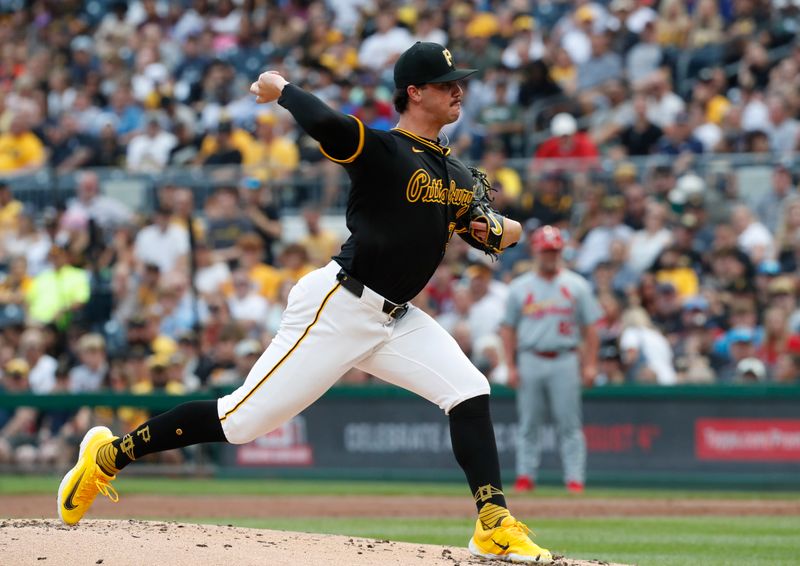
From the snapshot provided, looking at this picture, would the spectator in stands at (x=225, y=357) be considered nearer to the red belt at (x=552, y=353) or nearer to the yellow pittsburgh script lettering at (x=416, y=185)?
the red belt at (x=552, y=353)

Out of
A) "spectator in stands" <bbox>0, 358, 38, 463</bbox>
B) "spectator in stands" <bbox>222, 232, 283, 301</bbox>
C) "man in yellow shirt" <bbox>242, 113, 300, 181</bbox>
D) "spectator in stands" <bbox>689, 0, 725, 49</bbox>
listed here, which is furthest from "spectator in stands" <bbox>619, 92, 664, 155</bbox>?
"spectator in stands" <bbox>0, 358, 38, 463</bbox>

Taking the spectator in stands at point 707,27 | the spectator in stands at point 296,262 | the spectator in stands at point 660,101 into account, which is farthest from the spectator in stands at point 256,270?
the spectator in stands at point 707,27

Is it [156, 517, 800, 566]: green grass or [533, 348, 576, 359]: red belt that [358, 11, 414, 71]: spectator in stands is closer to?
[533, 348, 576, 359]: red belt

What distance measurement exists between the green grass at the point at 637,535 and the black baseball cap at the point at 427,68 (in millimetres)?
2826

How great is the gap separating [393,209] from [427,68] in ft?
2.21

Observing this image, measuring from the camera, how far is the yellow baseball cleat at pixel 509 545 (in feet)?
20.3

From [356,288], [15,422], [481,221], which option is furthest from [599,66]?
[356,288]

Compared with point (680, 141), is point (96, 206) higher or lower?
lower

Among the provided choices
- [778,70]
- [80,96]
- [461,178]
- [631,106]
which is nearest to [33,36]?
[80,96]

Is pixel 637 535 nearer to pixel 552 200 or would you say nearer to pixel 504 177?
pixel 552 200

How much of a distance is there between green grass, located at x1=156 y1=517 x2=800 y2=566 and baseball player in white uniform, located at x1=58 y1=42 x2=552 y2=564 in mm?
1480

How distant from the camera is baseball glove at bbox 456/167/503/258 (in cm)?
662

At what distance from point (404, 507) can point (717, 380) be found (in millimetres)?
4184

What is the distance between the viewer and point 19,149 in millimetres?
19406
